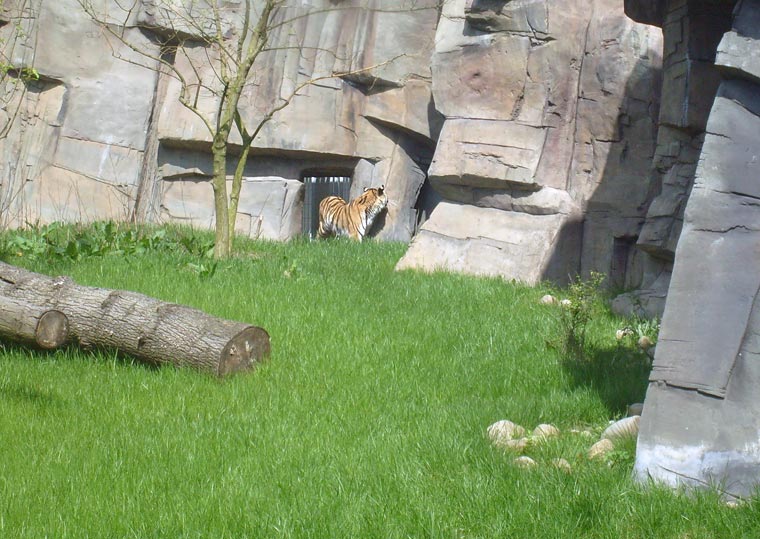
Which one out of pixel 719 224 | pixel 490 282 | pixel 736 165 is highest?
pixel 736 165

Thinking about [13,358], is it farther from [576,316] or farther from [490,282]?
[490,282]

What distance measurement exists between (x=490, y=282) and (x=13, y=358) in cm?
555

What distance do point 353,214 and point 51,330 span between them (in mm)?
11017

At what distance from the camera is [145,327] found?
696 centimetres

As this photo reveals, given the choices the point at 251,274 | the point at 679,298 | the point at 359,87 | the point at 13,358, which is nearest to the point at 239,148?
the point at 359,87

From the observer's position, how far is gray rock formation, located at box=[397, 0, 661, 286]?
11.5 metres

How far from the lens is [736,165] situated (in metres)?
4.66

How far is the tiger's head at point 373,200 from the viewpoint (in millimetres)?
16781

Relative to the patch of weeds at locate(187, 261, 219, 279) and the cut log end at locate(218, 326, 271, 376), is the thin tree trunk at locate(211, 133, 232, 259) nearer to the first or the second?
the patch of weeds at locate(187, 261, 219, 279)

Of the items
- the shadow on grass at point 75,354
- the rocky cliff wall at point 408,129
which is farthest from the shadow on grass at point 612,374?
the rocky cliff wall at point 408,129

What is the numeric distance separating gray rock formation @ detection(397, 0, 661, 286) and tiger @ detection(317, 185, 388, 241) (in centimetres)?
423

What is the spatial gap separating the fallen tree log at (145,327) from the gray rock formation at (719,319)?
10.6ft

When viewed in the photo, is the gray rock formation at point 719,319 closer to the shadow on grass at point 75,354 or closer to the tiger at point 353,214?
the shadow on grass at point 75,354

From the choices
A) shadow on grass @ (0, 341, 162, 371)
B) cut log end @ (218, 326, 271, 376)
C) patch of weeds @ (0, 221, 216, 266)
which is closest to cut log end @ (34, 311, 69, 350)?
shadow on grass @ (0, 341, 162, 371)
